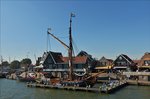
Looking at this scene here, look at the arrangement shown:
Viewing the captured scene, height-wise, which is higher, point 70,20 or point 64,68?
point 70,20

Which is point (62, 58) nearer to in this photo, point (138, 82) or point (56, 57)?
point (56, 57)

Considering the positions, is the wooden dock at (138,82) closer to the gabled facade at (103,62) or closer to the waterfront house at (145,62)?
the waterfront house at (145,62)

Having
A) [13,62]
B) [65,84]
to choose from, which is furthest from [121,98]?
[13,62]

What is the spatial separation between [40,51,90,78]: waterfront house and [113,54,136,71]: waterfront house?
10.1m

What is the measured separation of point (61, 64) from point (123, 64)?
21.8m

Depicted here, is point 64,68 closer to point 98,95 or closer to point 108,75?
point 108,75

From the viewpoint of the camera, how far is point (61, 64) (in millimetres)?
90938

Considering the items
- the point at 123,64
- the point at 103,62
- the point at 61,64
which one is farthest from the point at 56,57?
the point at 123,64

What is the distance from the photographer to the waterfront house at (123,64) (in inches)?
3359

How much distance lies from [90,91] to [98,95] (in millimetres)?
4611

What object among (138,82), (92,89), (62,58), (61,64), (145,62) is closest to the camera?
(92,89)

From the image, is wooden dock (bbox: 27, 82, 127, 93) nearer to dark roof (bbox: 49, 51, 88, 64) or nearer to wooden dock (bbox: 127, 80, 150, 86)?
wooden dock (bbox: 127, 80, 150, 86)

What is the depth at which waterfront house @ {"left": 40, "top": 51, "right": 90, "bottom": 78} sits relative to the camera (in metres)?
87.2

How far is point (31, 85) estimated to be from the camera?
213ft
